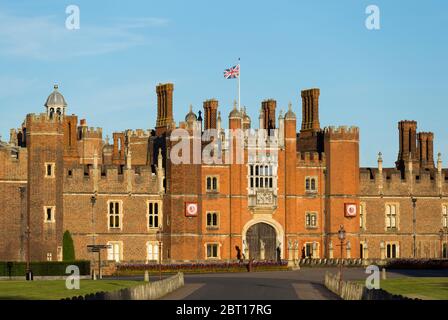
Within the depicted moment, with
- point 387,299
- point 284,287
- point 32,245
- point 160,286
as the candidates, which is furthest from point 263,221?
point 387,299

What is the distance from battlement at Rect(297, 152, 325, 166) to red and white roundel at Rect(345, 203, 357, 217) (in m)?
3.78

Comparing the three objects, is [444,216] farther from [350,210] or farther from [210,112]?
[210,112]

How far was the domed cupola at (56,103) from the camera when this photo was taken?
389ft

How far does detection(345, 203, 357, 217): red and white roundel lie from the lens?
10675cm

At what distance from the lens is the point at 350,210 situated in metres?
107

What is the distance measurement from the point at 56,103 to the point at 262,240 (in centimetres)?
2469

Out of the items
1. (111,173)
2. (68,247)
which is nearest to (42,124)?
(111,173)

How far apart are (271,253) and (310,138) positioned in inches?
419

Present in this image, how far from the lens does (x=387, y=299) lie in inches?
1868

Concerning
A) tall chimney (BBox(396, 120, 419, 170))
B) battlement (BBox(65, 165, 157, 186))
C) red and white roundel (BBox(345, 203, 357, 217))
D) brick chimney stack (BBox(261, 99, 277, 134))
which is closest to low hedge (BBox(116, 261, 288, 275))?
battlement (BBox(65, 165, 157, 186))

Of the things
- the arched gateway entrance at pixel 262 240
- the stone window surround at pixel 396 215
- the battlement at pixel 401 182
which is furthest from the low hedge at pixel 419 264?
the battlement at pixel 401 182

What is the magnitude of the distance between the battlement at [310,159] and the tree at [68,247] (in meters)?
19.7

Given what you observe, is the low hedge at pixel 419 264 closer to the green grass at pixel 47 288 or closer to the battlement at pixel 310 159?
the battlement at pixel 310 159
